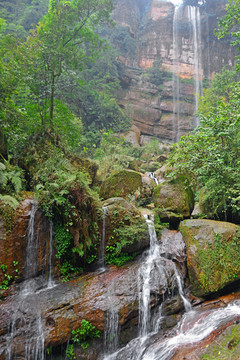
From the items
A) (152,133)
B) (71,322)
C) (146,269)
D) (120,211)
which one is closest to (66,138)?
(120,211)

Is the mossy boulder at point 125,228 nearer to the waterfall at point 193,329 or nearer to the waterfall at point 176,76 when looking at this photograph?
the waterfall at point 193,329

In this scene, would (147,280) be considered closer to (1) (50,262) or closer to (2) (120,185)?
(1) (50,262)

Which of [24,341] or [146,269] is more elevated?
[146,269]

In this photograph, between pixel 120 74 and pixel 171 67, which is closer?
pixel 120 74

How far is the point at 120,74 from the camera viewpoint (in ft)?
101

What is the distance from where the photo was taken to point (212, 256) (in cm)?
691

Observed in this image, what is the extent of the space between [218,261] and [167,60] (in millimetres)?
37354

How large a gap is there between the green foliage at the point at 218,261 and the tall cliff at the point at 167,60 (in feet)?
73.7

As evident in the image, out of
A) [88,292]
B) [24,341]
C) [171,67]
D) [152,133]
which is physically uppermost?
[171,67]

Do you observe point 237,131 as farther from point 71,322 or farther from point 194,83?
point 194,83

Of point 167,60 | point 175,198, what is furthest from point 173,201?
point 167,60

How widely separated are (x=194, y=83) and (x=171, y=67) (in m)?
4.94

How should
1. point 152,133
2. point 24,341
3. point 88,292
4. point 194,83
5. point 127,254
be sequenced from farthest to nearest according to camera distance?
point 194,83
point 152,133
point 127,254
point 88,292
point 24,341

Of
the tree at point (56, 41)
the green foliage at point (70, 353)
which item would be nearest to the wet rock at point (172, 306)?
the green foliage at point (70, 353)
